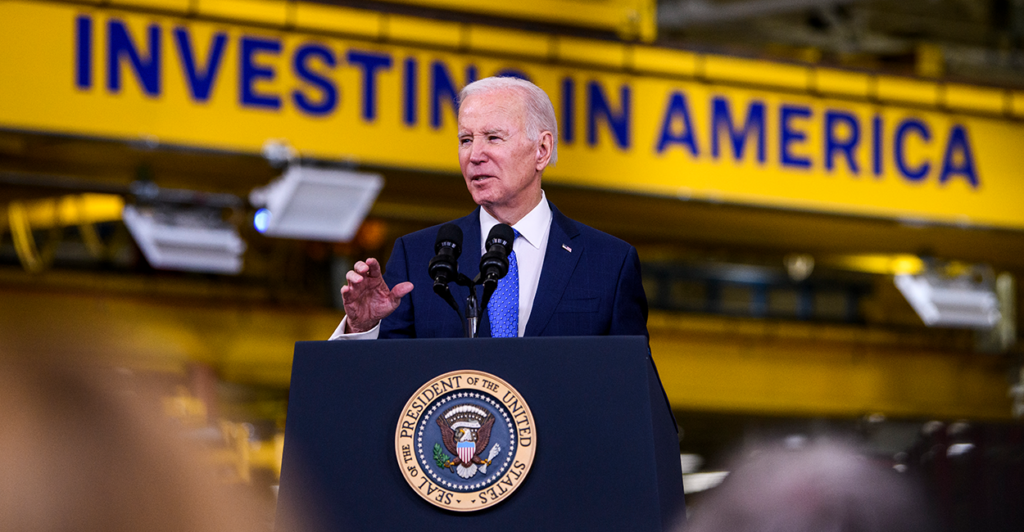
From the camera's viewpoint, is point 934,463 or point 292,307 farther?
point 292,307

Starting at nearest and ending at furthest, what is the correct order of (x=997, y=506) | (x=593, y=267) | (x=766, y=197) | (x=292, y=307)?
(x=593, y=267), (x=997, y=506), (x=766, y=197), (x=292, y=307)

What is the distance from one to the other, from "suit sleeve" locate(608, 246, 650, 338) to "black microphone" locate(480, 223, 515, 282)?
230 millimetres

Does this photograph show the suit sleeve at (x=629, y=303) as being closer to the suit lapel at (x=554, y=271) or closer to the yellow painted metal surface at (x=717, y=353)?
the suit lapel at (x=554, y=271)

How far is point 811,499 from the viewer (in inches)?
97.1

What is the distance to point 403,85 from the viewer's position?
559cm

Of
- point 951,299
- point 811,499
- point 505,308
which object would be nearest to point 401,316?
point 505,308

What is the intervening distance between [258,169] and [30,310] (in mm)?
2404

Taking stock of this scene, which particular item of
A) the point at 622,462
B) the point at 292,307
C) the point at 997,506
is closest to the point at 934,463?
the point at 997,506

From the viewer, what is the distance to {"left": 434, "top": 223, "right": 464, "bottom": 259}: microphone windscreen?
71.9 inches

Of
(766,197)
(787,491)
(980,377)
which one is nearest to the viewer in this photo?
(787,491)

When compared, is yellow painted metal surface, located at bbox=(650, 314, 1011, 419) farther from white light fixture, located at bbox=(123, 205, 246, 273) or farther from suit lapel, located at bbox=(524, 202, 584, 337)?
suit lapel, located at bbox=(524, 202, 584, 337)

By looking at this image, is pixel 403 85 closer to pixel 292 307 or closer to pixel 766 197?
pixel 766 197

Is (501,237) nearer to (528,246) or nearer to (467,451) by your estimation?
(528,246)

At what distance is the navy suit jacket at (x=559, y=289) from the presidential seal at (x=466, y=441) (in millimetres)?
270
